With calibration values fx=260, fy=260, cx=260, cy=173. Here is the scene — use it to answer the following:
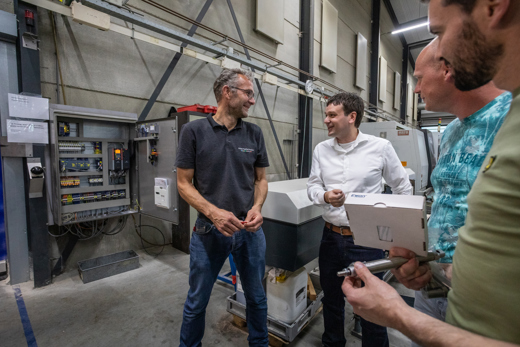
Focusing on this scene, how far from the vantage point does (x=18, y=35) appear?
81.0 inches

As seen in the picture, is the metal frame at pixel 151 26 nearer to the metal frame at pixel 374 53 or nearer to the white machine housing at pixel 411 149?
the white machine housing at pixel 411 149

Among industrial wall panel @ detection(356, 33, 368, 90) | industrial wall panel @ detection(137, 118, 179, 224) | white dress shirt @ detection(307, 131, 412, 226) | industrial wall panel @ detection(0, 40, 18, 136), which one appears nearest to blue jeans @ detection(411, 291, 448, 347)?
white dress shirt @ detection(307, 131, 412, 226)

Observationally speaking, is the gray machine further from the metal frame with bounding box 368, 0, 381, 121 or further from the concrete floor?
the metal frame with bounding box 368, 0, 381, 121

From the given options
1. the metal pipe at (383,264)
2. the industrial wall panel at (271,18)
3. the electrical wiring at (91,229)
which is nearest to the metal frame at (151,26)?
the industrial wall panel at (271,18)

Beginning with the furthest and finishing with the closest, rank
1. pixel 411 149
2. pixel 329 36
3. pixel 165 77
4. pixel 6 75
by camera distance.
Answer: pixel 329 36 → pixel 411 149 → pixel 165 77 → pixel 6 75

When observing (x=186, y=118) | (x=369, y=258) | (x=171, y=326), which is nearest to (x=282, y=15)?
(x=186, y=118)

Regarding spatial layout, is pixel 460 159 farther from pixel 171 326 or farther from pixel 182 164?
pixel 171 326

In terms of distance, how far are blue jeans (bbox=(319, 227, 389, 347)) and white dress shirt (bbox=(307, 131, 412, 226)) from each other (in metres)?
0.12

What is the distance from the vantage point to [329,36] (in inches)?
219

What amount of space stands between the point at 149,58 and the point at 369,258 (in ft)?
9.90

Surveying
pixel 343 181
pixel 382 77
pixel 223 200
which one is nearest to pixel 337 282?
pixel 343 181

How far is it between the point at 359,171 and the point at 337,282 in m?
0.63

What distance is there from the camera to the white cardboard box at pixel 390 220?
0.66m

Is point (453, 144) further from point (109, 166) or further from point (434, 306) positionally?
point (109, 166)
